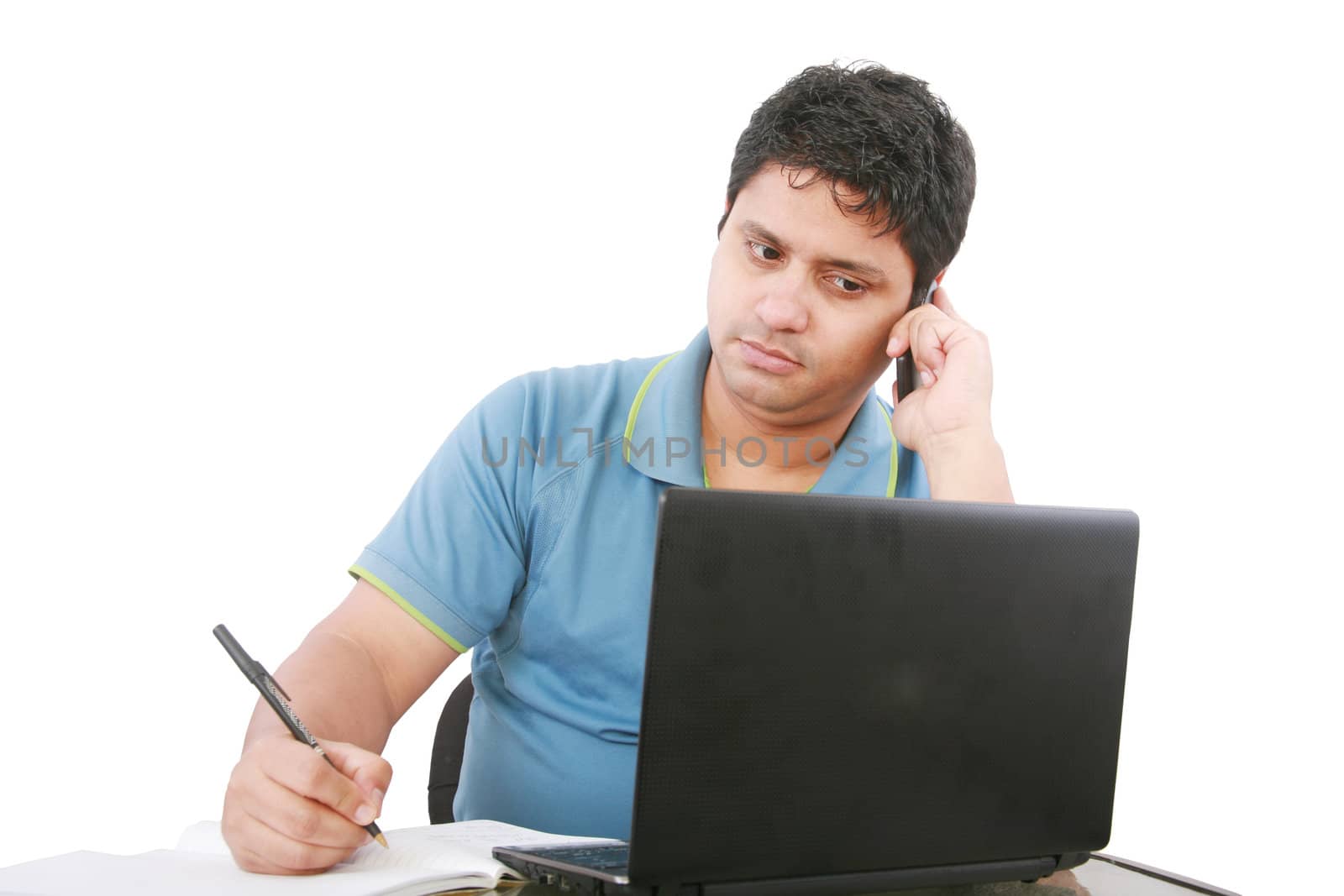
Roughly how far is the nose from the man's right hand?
740mm

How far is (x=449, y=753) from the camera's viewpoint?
1.63 m

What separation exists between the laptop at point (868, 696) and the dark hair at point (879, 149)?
653 mm

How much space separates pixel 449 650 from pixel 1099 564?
0.83 meters

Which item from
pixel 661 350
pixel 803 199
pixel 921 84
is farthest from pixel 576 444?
pixel 661 350

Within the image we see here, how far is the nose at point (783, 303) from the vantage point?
4.88ft

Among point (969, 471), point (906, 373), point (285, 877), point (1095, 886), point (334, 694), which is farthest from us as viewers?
point (906, 373)

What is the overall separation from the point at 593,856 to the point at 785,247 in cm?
84

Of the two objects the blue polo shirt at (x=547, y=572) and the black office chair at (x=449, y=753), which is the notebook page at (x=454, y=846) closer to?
the blue polo shirt at (x=547, y=572)

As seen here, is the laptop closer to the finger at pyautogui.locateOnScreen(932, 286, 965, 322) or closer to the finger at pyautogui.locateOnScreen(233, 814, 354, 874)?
the finger at pyautogui.locateOnScreen(233, 814, 354, 874)

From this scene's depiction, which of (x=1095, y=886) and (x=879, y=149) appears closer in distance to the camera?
(x=1095, y=886)

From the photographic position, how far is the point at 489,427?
1575 millimetres

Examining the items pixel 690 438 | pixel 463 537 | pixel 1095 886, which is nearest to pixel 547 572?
pixel 463 537

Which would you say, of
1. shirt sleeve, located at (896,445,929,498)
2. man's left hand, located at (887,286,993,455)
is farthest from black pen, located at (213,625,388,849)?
shirt sleeve, located at (896,445,929,498)

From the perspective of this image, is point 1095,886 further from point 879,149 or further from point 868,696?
point 879,149
